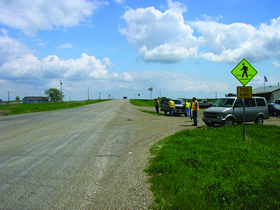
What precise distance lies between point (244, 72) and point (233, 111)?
5.21m

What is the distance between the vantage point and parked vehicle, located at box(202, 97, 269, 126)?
543 inches

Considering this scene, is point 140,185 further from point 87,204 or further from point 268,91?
point 268,91

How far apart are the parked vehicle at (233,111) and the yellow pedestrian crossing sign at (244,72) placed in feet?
15.3

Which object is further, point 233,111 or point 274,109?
point 274,109

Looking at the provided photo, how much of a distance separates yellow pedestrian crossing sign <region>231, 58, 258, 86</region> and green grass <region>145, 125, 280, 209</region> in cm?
259

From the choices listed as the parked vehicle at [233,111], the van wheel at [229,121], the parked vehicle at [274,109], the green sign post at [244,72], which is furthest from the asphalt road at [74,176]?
the parked vehicle at [274,109]

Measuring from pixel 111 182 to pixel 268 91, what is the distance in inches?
2197

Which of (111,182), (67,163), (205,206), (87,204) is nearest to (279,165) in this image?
(205,206)

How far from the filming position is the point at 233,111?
14.0 meters

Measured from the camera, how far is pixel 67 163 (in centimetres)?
Result: 658

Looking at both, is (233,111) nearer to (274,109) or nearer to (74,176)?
(74,176)

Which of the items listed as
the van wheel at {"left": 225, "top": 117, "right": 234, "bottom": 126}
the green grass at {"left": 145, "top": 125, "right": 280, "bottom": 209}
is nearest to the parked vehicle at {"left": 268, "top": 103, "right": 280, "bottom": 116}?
the van wheel at {"left": 225, "top": 117, "right": 234, "bottom": 126}

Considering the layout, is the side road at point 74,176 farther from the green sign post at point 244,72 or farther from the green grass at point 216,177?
the green sign post at point 244,72

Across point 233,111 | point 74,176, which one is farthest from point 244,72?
point 74,176
